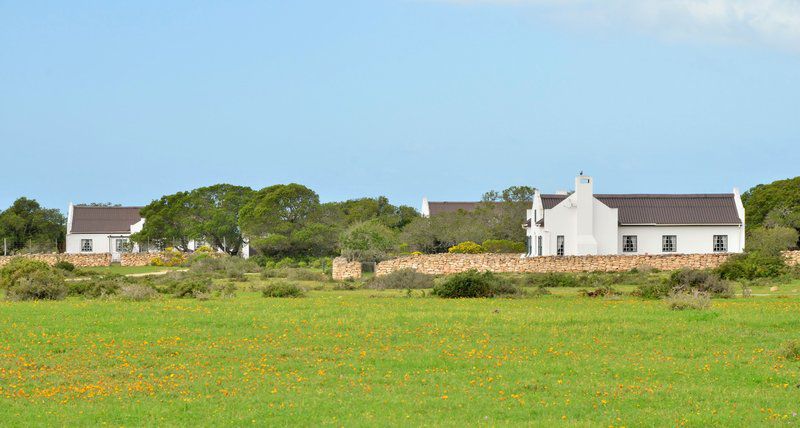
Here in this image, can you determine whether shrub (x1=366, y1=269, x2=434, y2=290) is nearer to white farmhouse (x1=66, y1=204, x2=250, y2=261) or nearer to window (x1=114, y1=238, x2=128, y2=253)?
white farmhouse (x1=66, y1=204, x2=250, y2=261)

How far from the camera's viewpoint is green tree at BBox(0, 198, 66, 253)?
87812 mm

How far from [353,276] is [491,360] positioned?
33983mm

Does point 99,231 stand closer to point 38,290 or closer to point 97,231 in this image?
point 97,231

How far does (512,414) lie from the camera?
1274 centimetres

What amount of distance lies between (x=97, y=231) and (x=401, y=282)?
5298cm

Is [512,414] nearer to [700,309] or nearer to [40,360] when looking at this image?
[40,360]

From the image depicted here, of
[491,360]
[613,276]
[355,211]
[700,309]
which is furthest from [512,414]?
[355,211]

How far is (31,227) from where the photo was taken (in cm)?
9031

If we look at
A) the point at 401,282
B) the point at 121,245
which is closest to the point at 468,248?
the point at 401,282

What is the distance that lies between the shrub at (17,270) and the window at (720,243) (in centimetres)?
3650

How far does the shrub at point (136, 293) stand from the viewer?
30.2 meters

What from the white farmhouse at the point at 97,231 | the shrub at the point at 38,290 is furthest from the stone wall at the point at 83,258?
the shrub at the point at 38,290

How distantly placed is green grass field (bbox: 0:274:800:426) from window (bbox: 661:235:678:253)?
3384 cm

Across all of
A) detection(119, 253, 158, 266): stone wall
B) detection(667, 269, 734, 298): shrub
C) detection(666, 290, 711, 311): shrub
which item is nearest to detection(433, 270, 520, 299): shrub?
detection(667, 269, 734, 298): shrub
